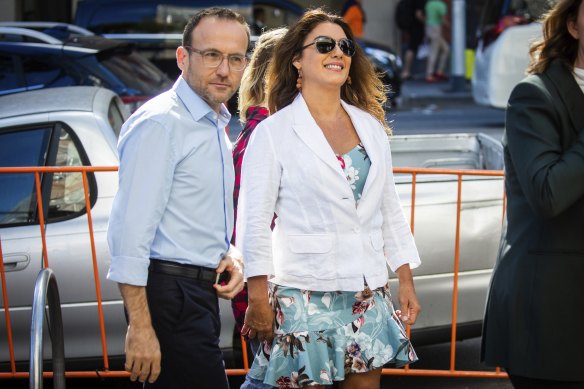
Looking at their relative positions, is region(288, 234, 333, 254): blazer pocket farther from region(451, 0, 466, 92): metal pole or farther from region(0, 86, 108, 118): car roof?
region(451, 0, 466, 92): metal pole

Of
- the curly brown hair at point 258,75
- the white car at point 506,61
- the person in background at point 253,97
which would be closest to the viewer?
the person in background at point 253,97

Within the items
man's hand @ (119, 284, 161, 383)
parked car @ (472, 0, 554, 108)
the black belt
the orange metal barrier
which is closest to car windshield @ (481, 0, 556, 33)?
parked car @ (472, 0, 554, 108)

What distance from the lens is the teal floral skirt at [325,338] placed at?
138 inches

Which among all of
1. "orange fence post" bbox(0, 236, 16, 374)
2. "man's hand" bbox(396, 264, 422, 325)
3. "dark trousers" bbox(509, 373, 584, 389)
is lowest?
"orange fence post" bbox(0, 236, 16, 374)

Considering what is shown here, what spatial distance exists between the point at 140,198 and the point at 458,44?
17.7 metres

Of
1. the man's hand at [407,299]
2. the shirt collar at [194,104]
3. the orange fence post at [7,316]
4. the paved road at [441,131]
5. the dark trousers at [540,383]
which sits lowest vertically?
the paved road at [441,131]

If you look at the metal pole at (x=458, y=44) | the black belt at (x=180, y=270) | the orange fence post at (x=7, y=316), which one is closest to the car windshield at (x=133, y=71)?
the orange fence post at (x=7, y=316)

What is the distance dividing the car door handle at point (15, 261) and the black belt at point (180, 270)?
84.1 inches

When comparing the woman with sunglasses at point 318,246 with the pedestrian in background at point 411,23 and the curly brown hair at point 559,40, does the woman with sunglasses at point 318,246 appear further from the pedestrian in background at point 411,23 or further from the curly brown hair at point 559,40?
the pedestrian in background at point 411,23

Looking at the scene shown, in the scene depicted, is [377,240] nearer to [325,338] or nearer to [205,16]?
[325,338]

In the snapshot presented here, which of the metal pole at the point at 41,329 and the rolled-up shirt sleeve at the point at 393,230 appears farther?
the rolled-up shirt sleeve at the point at 393,230

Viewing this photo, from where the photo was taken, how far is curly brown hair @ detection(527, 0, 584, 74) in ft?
10.7

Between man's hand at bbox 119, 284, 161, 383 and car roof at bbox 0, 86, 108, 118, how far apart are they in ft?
8.60

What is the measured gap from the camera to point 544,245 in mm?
3154
